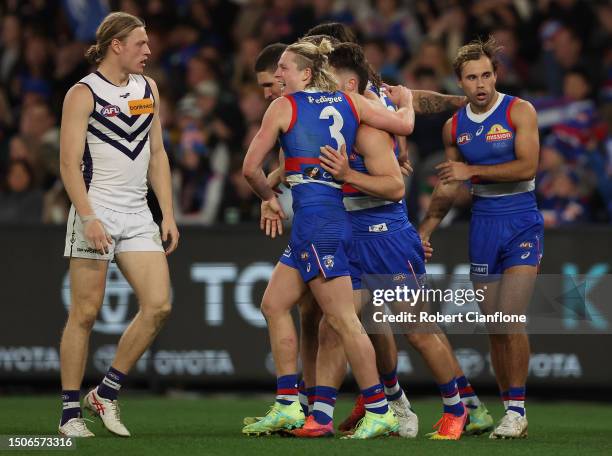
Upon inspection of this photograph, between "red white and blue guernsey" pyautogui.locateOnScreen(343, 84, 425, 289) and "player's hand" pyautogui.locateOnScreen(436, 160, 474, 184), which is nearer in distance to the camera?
"red white and blue guernsey" pyautogui.locateOnScreen(343, 84, 425, 289)

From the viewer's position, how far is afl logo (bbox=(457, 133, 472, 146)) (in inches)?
372

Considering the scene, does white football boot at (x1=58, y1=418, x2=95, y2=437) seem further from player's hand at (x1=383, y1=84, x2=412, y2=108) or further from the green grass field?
player's hand at (x1=383, y1=84, x2=412, y2=108)

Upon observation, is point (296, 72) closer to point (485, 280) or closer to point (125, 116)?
point (125, 116)

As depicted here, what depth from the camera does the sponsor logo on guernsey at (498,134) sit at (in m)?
9.32

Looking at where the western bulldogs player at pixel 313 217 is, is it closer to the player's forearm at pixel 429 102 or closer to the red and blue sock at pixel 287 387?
the red and blue sock at pixel 287 387

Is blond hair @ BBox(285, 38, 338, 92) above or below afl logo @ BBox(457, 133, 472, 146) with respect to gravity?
above

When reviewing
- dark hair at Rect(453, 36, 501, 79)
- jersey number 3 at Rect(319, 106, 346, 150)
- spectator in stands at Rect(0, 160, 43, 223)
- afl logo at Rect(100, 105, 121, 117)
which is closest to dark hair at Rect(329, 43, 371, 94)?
jersey number 3 at Rect(319, 106, 346, 150)

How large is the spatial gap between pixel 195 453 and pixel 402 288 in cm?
188

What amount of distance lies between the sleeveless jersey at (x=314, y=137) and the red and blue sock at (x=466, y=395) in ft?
5.98

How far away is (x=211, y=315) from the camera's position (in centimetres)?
1270

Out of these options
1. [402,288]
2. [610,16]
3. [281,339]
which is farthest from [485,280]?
[610,16]

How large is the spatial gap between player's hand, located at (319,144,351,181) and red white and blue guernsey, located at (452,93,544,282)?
1.42 metres

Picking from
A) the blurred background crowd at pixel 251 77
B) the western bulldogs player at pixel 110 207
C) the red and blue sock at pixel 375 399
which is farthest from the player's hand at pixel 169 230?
→ the blurred background crowd at pixel 251 77

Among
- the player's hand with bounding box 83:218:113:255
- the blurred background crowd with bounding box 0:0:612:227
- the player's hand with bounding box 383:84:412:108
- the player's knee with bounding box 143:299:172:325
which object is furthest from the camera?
the blurred background crowd with bounding box 0:0:612:227
